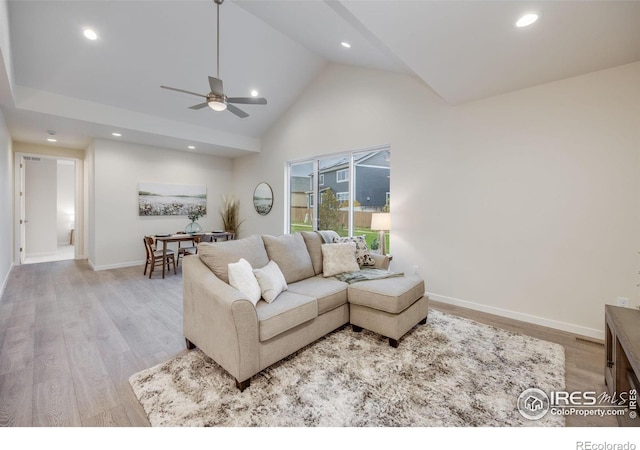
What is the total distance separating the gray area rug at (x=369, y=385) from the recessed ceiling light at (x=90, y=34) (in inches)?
159

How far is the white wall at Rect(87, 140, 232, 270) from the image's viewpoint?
5445 millimetres

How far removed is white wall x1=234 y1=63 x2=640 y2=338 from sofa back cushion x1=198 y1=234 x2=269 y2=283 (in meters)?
2.27

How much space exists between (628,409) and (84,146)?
348 inches

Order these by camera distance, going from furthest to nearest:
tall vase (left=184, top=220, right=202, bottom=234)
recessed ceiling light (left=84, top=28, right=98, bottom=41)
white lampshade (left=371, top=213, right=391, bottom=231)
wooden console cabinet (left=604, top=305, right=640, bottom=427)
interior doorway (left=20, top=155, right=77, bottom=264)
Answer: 1. interior doorway (left=20, top=155, right=77, bottom=264)
2. tall vase (left=184, top=220, right=202, bottom=234)
3. white lampshade (left=371, top=213, right=391, bottom=231)
4. recessed ceiling light (left=84, top=28, right=98, bottom=41)
5. wooden console cabinet (left=604, top=305, right=640, bottom=427)

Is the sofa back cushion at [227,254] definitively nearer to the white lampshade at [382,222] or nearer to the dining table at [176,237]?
the white lampshade at [382,222]

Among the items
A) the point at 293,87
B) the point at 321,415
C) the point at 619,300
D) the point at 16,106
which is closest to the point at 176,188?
the point at 16,106

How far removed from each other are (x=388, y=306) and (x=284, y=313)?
0.97 meters

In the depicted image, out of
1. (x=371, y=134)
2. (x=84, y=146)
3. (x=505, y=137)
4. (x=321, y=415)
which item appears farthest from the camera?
(x=84, y=146)

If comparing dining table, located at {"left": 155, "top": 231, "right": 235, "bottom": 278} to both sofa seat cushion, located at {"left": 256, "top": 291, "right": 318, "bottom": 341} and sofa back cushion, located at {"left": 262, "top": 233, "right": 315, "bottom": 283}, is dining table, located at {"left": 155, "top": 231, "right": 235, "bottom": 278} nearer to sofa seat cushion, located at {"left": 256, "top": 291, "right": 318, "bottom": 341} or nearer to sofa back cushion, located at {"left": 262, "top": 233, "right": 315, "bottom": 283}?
sofa back cushion, located at {"left": 262, "top": 233, "right": 315, "bottom": 283}

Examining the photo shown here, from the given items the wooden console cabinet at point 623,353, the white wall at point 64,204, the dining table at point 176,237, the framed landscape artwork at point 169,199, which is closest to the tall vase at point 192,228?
the dining table at point 176,237

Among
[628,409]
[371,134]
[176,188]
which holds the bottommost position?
[628,409]

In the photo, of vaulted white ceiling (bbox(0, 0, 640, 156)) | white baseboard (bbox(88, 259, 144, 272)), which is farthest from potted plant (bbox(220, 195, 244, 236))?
white baseboard (bbox(88, 259, 144, 272))

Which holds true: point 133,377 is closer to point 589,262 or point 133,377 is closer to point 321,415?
point 321,415
